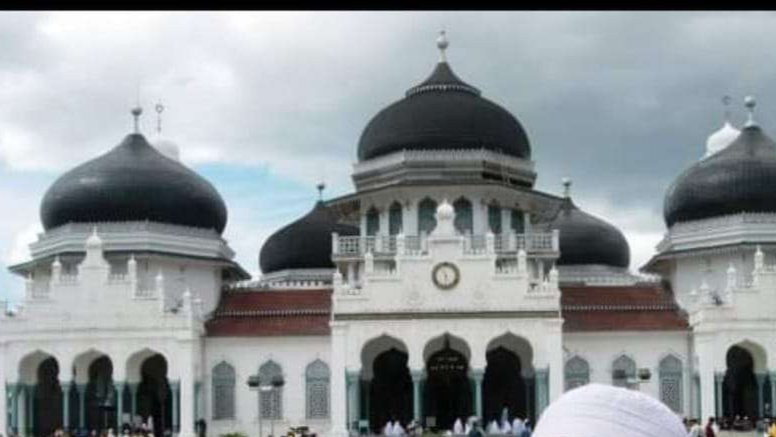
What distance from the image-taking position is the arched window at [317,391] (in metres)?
38.0

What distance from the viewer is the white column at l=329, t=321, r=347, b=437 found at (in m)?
36.6

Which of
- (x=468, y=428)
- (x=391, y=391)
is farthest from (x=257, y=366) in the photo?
(x=468, y=428)

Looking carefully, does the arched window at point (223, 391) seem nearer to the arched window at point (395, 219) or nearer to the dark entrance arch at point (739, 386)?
the arched window at point (395, 219)

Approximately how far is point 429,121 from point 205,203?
7.03 metres

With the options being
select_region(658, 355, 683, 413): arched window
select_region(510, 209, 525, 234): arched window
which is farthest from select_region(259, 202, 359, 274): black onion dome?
select_region(658, 355, 683, 413): arched window

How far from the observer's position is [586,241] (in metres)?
46.6

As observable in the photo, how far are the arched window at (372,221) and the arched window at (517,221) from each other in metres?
3.79

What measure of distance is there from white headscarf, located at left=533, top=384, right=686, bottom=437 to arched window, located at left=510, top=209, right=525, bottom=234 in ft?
127

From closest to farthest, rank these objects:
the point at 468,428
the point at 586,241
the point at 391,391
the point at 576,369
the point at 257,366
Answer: the point at 468,428, the point at 576,369, the point at 257,366, the point at 391,391, the point at 586,241

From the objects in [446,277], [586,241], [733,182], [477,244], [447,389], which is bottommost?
[447,389]

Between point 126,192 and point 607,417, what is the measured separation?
3872 centimetres

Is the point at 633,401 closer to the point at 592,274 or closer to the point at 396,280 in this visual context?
the point at 396,280

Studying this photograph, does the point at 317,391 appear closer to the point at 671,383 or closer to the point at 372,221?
the point at 372,221

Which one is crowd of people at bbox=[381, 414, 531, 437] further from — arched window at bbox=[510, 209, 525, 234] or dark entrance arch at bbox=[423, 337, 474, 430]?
arched window at bbox=[510, 209, 525, 234]
